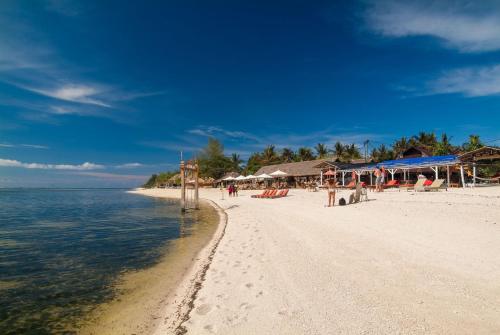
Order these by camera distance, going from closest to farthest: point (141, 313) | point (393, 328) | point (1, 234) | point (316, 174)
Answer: point (393, 328) < point (141, 313) < point (1, 234) < point (316, 174)

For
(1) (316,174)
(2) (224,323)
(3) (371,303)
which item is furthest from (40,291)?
(1) (316,174)

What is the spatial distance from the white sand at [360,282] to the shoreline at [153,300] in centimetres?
18

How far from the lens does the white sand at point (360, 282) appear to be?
3.45m

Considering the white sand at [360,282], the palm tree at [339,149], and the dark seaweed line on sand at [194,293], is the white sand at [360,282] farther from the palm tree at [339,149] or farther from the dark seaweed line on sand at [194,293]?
the palm tree at [339,149]

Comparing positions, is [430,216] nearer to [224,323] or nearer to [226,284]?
[226,284]

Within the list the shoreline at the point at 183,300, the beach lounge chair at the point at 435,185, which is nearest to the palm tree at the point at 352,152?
the beach lounge chair at the point at 435,185

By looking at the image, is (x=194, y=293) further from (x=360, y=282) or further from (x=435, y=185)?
(x=435, y=185)

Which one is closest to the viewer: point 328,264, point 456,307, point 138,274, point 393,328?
point 393,328

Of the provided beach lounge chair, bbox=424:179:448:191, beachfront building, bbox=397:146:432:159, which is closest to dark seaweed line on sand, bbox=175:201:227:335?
beach lounge chair, bbox=424:179:448:191

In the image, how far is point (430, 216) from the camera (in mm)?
9711

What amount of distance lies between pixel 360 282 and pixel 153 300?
3.40m

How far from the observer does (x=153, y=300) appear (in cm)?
502

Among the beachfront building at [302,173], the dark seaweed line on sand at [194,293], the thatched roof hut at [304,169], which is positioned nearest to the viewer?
the dark seaweed line on sand at [194,293]

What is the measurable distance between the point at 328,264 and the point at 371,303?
5.88 ft
